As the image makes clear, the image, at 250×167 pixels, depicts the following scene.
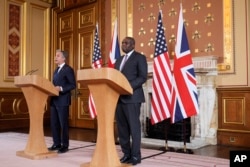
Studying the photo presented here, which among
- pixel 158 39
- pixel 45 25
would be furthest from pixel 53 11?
pixel 158 39

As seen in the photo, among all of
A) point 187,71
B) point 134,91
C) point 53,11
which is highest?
point 53,11

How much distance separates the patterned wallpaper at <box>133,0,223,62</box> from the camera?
4.69 meters

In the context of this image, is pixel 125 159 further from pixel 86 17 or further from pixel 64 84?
pixel 86 17

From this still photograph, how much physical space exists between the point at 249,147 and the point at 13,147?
3.25 metres

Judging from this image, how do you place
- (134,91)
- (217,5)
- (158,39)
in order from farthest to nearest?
(217,5)
(158,39)
(134,91)

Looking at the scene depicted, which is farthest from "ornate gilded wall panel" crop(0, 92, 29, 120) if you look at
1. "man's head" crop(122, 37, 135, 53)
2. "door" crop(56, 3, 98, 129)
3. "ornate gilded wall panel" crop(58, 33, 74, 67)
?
"man's head" crop(122, 37, 135, 53)

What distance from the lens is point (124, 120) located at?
2.98 m

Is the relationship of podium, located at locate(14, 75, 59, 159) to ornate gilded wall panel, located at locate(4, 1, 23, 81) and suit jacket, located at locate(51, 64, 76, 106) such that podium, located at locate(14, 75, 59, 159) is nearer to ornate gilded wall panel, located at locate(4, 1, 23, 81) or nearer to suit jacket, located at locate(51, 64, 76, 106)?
suit jacket, located at locate(51, 64, 76, 106)

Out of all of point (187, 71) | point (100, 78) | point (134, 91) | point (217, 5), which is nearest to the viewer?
point (100, 78)

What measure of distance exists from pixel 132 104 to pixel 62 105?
3.41ft

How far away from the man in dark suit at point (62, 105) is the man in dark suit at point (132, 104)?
843 mm

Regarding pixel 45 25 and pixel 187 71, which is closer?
pixel 187 71

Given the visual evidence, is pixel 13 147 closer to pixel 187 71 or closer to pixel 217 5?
pixel 187 71

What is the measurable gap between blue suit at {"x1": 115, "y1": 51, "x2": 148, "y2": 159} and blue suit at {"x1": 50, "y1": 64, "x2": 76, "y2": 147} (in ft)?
2.78
